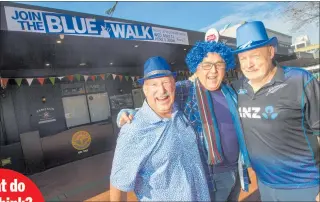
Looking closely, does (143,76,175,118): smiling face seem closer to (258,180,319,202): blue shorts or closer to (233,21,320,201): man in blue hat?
(233,21,320,201): man in blue hat

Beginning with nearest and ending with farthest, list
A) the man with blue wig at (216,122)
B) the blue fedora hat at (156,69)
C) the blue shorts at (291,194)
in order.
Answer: the blue fedora hat at (156,69) → the blue shorts at (291,194) → the man with blue wig at (216,122)

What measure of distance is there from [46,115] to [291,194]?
10.3 m

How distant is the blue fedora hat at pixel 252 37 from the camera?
6.76 ft

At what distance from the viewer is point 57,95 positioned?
427 inches

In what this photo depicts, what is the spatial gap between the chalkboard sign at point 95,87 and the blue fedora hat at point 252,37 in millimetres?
10832

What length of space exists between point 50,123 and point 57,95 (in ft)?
4.34

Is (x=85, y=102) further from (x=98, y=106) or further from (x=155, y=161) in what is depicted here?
(x=155, y=161)

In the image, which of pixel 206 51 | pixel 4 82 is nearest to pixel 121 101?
pixel 4 82

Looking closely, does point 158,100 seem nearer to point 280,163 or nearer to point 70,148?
Result: point 280,163

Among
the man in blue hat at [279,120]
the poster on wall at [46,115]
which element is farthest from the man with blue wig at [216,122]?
the poster on wall at [46,115]

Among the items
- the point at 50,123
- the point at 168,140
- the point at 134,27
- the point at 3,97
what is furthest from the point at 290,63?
the point at 168,140

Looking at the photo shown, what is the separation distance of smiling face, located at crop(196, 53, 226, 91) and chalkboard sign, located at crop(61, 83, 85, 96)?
33.2 ft

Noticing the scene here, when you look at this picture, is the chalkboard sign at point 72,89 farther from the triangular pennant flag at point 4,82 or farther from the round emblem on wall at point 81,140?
the round emblem on wall at point 81,140

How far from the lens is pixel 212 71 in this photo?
2.20 meters
